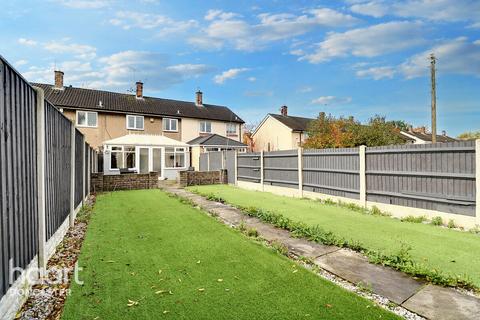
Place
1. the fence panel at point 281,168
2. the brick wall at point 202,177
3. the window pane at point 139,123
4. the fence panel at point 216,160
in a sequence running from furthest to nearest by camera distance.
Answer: the window pane at point 139,123 → the fence panel at point 216,160 → the brick wall at point 202,177 → the fence panel at point 281,168

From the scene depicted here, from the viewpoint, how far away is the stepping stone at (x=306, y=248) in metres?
4.49

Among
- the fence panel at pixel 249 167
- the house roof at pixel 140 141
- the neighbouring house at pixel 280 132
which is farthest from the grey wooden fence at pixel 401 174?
the neighbouring house at pixel 280 132

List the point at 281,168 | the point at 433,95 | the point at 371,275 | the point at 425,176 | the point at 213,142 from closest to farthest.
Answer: the point at 371,275 < the point at 425,176 < the point at 281,168 < the point at 433,95 < the point at 213,142

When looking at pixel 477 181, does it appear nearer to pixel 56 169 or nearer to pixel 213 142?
pixel 56 169

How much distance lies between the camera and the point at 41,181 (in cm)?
368

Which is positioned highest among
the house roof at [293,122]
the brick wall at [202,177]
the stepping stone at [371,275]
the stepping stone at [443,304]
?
the house roof at [293,122]

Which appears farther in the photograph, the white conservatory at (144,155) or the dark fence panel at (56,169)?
the white conservatory at (144,155)

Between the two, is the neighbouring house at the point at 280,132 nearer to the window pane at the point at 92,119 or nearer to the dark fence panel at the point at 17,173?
the window pane at the point at 92,119

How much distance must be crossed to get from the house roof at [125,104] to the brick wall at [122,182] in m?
11.2

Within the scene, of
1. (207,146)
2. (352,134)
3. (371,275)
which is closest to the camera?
(371,275)

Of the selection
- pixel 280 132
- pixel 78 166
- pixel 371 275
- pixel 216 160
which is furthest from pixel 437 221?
pixel 280 132

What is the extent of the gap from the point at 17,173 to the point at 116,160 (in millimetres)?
18385

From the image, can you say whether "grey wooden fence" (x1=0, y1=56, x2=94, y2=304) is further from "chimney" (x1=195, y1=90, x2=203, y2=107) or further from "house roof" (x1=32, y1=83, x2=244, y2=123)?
"chimney" (x1=195, y1=90, x2=203, y2=107)

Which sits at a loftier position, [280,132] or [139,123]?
[139,123]
